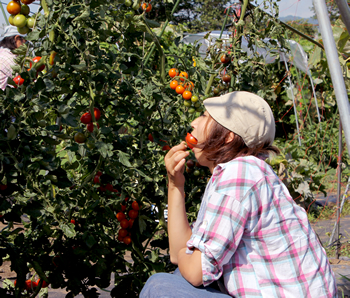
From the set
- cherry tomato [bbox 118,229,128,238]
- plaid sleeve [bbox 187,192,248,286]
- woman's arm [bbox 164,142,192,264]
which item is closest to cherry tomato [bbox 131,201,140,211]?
cherry tomato [bbox 118,229,128,238]

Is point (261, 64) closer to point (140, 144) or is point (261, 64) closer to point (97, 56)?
point (140, 144)

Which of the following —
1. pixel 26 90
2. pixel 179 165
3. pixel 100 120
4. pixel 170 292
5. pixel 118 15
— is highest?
pixel 118 15

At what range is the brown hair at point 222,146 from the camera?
1.22 m

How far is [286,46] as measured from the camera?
2.03 meters

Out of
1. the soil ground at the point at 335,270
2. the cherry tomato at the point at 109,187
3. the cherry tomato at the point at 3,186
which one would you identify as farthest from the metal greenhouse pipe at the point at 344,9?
the soil ground at the point at 335,270

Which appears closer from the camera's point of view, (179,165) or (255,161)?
(255,161)

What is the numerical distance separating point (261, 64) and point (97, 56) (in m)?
1.05

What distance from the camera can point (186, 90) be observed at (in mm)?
1728

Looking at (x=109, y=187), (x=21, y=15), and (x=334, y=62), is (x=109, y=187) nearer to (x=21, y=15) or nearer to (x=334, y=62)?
(x=21, y=15)

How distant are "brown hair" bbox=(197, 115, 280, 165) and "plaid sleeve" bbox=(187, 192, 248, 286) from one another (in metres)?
0.21

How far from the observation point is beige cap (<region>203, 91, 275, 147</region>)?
1.19m

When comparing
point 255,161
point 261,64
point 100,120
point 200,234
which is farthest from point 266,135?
point 261,64

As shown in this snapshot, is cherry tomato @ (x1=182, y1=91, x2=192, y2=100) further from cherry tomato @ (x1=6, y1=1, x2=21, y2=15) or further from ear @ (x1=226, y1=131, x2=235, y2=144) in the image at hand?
cherry tomato @ (x1=6, y1=1, x2=21, y2=15)

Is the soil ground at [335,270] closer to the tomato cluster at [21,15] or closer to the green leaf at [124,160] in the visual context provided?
the green leaf at [124,160]
